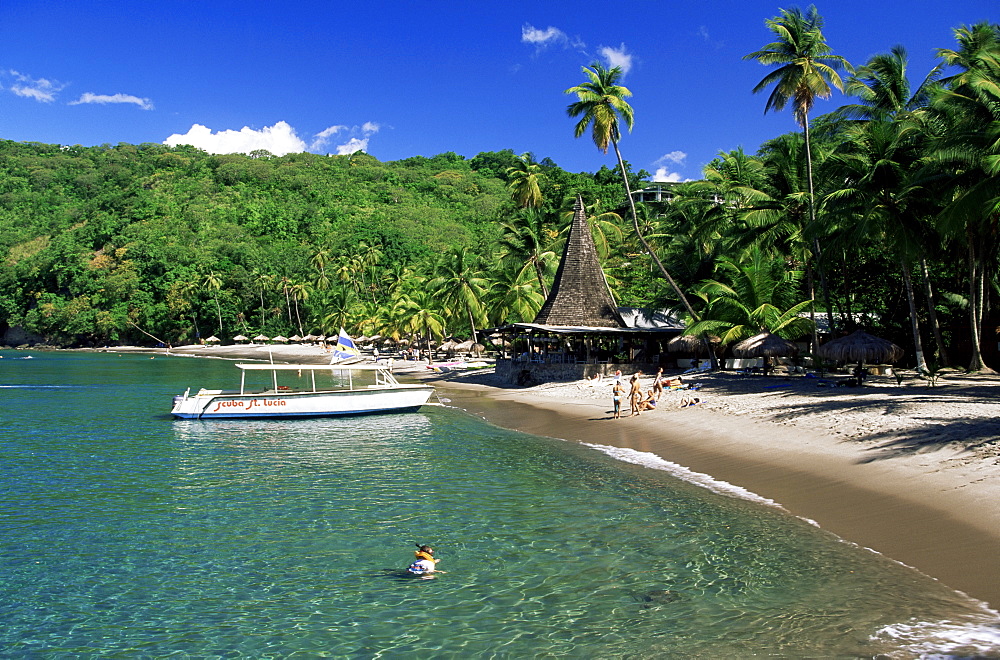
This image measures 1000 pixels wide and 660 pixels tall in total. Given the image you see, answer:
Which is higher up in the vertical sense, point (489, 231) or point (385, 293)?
point (489, 231)

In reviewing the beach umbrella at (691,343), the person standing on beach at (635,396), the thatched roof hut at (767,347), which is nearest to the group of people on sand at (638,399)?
the person standing on beach at (635,396)

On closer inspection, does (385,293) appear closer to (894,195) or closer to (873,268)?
(873,268)

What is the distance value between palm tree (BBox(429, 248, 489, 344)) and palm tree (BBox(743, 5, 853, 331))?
26639 mm

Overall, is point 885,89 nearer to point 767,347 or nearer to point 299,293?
point 767,347

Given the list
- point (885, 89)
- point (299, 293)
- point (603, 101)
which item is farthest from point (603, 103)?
point (299, 293)

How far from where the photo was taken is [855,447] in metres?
13.0

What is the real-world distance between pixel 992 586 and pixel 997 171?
10179 millimetres

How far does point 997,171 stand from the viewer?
14164 mm

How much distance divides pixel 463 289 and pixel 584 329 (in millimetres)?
20541

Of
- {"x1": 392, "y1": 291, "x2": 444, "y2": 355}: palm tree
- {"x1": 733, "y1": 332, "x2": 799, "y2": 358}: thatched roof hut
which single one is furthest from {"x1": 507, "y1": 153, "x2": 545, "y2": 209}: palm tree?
{"x1": 733, "y1": 332, "x2": 799, "y2": 358}: thatched roof hut

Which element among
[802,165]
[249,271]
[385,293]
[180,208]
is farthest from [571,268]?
[180,208]

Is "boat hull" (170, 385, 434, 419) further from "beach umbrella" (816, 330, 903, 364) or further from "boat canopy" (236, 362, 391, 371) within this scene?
"beach umbrella" (816, 330, 903, 364)

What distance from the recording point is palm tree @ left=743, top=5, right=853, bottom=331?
2570cm

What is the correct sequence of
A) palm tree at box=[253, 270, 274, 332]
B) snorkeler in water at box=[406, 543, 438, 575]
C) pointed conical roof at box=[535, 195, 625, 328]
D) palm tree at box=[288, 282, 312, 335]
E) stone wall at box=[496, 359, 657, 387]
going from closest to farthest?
1. snorkeler in water at box=[406, 543, 438, 575]
2. stone wall at box=[496, 359, 657, 387]
3. pointed conical roof at box=[535, 195, 625, 328]
4. palm tree at box=[288, 282, 312, 335]
5. palm tree at box=[253, 270, 274, 332]
